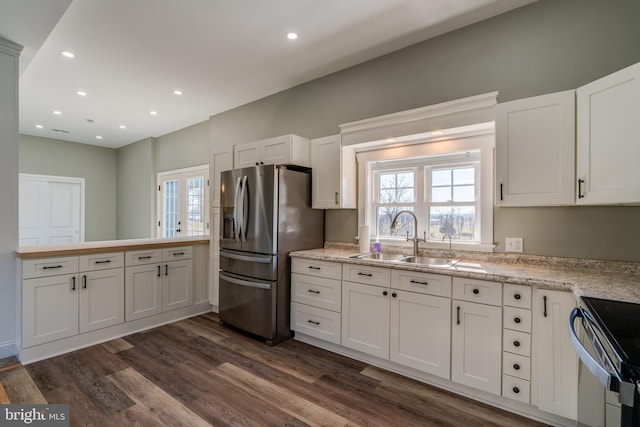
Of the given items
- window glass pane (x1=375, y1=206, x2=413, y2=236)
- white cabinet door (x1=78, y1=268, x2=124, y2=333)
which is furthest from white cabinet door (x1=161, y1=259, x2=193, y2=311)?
window glass pane (x1=375, y1=206, x2=413, y2=236)

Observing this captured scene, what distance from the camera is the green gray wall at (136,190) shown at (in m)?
5.94

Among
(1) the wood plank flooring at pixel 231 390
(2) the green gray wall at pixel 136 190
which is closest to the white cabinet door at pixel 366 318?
(1) the wood plank flooring at pixel 231 390

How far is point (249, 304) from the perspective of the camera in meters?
3.01

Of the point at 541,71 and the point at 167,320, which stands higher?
the point at 541,71

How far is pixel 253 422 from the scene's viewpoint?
1801 millimetres

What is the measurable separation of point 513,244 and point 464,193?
59cm

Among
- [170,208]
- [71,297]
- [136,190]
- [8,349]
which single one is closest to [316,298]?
[71,297]

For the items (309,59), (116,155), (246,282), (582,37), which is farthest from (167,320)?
(116,155)

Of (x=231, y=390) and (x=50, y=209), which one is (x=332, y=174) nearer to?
(x=231, y=390)

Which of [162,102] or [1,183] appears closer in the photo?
[1,183]

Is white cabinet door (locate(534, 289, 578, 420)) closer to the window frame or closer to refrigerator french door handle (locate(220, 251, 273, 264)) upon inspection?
the window frame

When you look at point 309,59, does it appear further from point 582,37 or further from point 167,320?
point 167,320

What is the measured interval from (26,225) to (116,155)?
7.15 ft

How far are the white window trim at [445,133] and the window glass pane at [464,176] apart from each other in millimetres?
105
